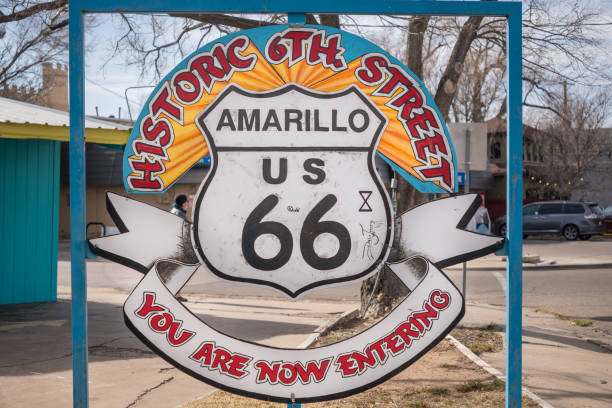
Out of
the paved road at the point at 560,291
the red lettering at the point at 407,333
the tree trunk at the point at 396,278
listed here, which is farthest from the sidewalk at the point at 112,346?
the paved road at the point at 560,291

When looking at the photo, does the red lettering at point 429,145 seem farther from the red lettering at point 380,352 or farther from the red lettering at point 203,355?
the red lettering at point 203,355

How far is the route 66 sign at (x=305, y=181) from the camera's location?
11.6 feet

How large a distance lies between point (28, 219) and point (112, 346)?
4.44 meters

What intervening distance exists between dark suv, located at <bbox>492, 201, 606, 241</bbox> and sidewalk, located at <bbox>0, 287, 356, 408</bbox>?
17.7m

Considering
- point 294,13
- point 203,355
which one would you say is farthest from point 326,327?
point 294,13

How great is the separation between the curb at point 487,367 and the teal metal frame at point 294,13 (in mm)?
1757

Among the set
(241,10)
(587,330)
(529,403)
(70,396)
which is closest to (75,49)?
(241,10)

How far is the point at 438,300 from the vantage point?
11.6 feet

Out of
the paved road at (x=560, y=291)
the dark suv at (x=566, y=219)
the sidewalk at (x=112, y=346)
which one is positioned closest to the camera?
the sidewalk at (x=112, y=346)

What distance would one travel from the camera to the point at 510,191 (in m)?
3.51

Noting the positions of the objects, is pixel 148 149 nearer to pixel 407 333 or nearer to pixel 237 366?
pixel 237 366

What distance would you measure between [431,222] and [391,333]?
0.67m

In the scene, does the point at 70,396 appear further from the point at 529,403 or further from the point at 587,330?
the point at 587,330

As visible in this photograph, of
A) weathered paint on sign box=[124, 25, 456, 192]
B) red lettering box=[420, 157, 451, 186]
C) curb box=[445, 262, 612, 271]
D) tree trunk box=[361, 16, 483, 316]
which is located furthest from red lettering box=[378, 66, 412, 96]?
curb box=[445, 262, 612, 271]
